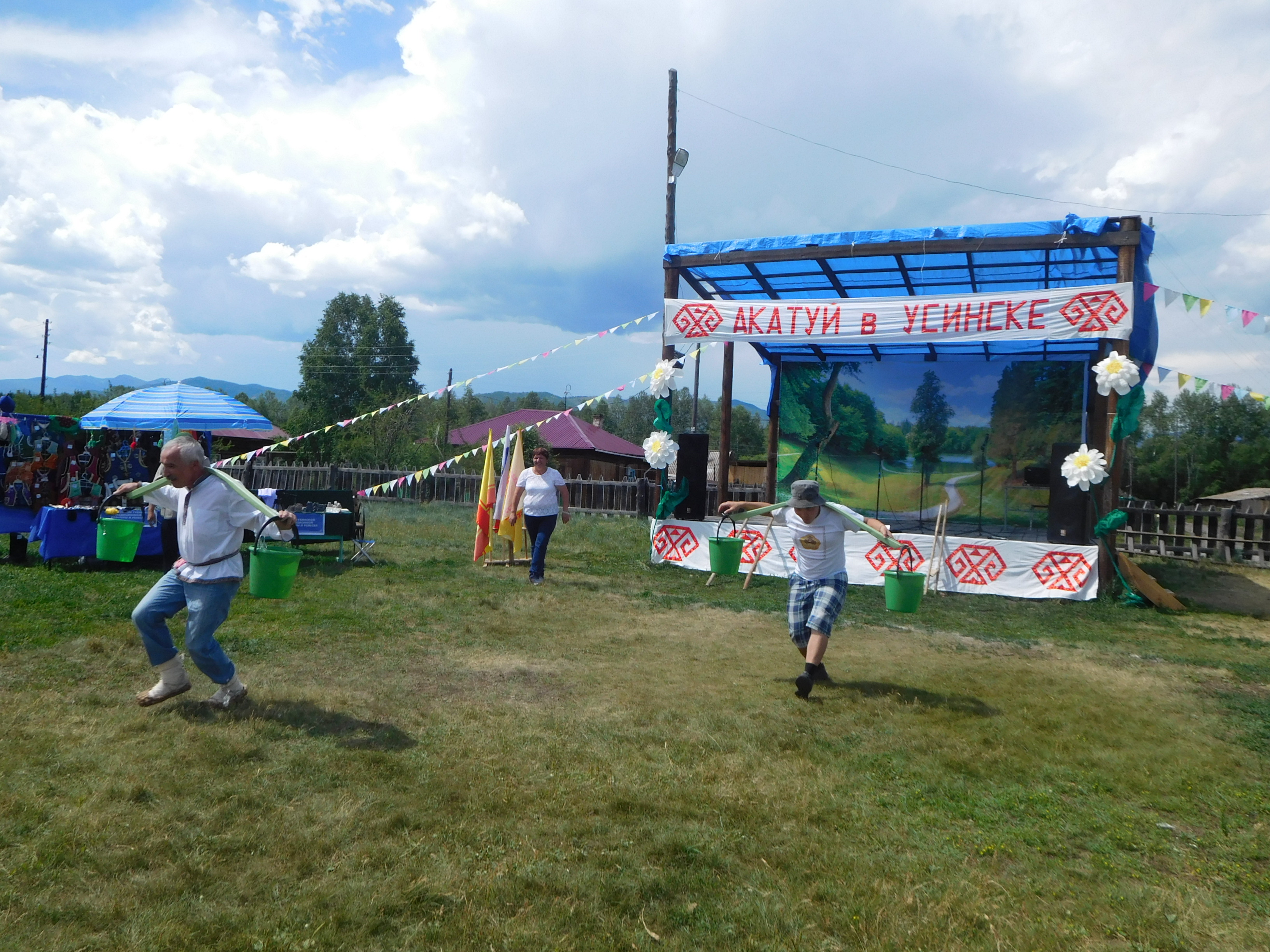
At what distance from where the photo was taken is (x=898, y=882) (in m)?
3.25

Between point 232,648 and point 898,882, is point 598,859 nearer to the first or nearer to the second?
point 898,882

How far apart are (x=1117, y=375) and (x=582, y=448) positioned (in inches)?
1127

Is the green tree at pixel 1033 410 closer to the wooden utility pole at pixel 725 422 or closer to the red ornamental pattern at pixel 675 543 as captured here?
the wooden utility pole at pixel 725 422

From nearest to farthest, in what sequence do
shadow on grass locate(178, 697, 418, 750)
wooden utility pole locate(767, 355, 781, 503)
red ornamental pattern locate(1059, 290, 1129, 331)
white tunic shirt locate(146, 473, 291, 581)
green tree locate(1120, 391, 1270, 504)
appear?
shadow on grass locate(178, 697, 418, 750) < white tunic shirt locate(146, 473, 291, 581) < red ornamental pattern locate(1059, 290, 1129, 331) < wooden utility pole locate(767, 355, 781, 503) < green tree locate(1120, 391, 1270, 504)

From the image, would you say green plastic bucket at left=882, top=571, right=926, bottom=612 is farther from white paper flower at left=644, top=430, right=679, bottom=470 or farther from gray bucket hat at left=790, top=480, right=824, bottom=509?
white paper flower at left=644, top=430, right=679, bottom=470

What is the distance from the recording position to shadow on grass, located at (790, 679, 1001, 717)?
568cm

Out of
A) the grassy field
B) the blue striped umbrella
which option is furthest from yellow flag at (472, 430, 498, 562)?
the grassy field

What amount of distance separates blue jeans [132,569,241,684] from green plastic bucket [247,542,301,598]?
0.38 meters

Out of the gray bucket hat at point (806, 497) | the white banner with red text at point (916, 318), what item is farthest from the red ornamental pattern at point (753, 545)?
the gray bucket hat at point (806, 497)

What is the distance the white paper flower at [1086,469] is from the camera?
1047 cm

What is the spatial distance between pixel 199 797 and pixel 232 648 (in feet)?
9.25

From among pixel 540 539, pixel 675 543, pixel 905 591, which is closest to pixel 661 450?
pixel 675 543

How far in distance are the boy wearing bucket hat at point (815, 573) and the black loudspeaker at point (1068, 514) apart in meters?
6.24

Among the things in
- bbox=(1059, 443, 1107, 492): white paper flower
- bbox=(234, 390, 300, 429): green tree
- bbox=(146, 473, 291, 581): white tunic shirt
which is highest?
bbox=(234, 390, 300, 429): green tree
